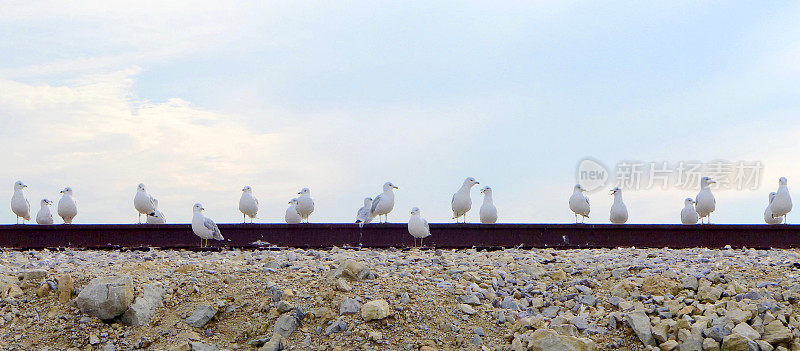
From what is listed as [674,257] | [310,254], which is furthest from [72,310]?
[674,257]

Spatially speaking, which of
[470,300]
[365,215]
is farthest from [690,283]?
[365,215]

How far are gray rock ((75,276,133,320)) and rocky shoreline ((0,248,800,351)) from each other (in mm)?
15

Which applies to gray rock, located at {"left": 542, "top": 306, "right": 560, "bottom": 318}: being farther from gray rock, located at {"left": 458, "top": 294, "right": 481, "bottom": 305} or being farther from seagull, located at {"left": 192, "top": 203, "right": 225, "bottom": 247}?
seagull, located at {"left": 192, "top": 203, "right": 225, "bottom": 247}

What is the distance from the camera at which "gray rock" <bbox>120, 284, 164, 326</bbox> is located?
9.12 m

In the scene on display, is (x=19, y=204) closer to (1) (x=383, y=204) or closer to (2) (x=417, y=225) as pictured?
(1) (x=383, y=204)

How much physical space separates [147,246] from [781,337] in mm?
11431

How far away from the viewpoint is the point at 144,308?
9.21 m

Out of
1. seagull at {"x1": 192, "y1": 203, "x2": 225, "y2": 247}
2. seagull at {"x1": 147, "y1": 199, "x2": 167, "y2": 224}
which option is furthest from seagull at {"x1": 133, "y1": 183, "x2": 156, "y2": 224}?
seagull at {"x1": 192, "y1": 203, "x2": 225, "y2": 247}

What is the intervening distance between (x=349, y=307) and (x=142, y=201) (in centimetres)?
1219

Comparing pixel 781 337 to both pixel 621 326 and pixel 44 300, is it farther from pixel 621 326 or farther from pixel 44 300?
pixel 44 300

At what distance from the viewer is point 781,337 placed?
336 inches

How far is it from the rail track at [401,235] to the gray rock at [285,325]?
24.5 ft

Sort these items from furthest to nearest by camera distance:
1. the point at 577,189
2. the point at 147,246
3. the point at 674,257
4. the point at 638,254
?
the point at 577,189
the point at 147,246
the point at 638,254
the point at 674,257

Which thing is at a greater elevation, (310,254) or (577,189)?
(577,189)
